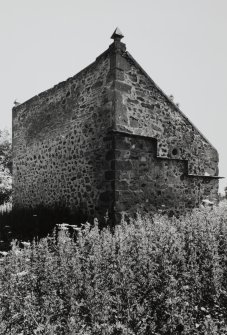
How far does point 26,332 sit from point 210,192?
8258 millimetres

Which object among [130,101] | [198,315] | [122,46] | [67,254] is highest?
[122,46]

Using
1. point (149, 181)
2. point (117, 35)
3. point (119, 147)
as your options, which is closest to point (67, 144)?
point (119, 147)

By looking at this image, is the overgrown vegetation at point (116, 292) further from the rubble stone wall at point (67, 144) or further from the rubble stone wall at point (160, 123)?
the rubble stone wall at point (160, 123)

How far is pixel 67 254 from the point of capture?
438cm

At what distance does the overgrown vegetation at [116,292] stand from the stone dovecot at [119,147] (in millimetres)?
3539

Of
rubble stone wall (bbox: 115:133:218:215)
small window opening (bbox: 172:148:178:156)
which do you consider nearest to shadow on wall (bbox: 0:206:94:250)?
rubble stone wall (bbox: 115:133:218:215)

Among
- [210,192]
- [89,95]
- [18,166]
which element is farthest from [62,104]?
[210,192]

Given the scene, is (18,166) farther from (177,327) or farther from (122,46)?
(177,327)

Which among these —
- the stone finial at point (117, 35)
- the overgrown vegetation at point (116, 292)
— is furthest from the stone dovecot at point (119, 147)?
the overgrown vegetation at point (116, 292)

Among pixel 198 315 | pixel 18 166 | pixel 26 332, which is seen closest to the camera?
pixel 26 332

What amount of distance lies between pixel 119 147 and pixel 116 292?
4.85 m

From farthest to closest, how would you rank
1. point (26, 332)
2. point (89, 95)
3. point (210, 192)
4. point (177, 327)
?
point (210, 192), point (89, 95), point (177, 327), point (26, 332)

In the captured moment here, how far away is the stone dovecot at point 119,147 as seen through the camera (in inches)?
311

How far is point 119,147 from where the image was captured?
7781 millimetres
